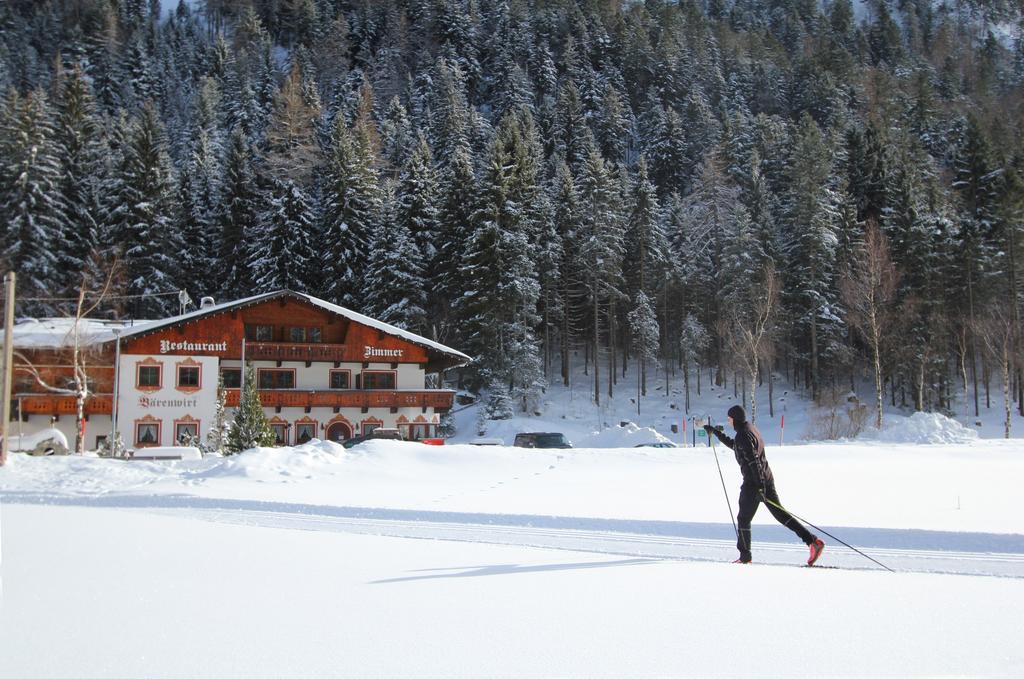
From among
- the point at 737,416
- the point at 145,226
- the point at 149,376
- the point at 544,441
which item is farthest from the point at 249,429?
the point at 145,226

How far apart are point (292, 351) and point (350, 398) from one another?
4017 mm

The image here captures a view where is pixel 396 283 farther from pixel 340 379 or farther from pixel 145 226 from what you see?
pixel 145 226

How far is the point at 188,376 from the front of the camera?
37.1m

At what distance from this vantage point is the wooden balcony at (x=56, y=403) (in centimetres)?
3466

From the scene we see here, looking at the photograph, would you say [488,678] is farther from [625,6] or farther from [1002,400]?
[625,6]

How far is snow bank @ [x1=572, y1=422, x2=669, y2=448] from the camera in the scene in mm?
29203

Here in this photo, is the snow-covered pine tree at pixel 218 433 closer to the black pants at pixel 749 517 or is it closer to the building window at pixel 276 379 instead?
the building window at pixel 276 379

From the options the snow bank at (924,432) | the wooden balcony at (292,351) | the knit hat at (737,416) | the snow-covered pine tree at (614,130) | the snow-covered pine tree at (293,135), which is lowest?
the snow bank at (924,432)

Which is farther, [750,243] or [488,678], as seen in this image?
[750,243]

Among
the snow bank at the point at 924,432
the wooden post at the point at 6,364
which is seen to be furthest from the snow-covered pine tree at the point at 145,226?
the snow bank at the point at 924,432

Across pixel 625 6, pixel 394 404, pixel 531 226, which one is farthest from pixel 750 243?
pixel 625 6

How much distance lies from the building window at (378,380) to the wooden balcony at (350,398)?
126 cm

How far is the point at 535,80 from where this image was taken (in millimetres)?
97438

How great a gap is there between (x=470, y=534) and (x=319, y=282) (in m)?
45.9
